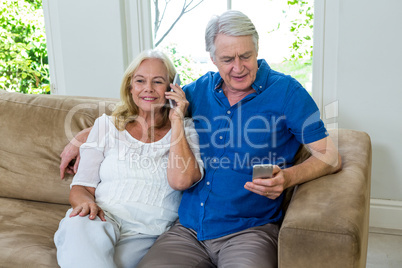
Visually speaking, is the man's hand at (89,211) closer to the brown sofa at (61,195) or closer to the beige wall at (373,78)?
the brown sofa at (61,195)

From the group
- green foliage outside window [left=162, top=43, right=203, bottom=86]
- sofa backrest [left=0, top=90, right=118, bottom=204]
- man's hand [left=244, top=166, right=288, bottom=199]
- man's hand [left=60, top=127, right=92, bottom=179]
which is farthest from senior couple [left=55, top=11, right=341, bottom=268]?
green foliage outside window [left=162, top=43, right=203, bottom=86]

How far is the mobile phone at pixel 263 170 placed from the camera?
1.46 m

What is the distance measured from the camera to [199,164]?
1725 millimetres

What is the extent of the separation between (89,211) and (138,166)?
0.83 feet

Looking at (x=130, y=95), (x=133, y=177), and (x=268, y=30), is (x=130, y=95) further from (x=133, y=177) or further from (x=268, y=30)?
(x=268, y=30)

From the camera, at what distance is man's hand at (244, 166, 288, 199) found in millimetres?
1493

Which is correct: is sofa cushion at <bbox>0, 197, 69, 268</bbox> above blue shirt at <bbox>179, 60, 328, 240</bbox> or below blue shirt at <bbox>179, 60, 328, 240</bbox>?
below

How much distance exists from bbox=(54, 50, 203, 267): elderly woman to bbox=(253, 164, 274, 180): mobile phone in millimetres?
302

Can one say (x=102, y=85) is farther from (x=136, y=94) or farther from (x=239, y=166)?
(x=239, y=166)

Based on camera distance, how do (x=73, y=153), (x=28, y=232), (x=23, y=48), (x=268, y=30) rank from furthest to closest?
1. (x=23, y=48)
2. (x=268, y=30)
3. (x=73, y=153)
4. (x=28, y=232)

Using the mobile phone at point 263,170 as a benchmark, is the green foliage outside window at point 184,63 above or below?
above

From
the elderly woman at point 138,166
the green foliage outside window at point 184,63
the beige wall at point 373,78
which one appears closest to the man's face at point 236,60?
the elderly woman at point 138,166

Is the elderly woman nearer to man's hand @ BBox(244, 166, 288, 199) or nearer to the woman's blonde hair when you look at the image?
the woman's blonde hair

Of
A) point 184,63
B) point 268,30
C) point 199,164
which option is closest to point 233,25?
point 199,164
